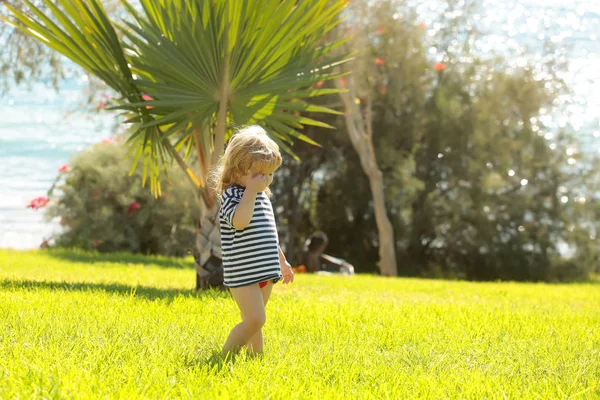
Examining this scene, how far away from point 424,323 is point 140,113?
340 centimetres

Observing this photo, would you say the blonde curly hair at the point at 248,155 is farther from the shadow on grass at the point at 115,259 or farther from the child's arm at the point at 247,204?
the shadow on grass at the point at 115,259

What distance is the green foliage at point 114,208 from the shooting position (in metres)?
14.3

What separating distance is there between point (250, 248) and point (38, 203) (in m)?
11.9

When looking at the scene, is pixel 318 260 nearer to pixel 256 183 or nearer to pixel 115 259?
pixel 115 259

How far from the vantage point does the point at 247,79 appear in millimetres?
6703

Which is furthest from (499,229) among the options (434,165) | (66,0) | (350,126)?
(66,0)

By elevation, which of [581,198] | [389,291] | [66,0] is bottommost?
[389,291]

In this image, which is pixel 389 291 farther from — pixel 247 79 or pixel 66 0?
pixel 66 0

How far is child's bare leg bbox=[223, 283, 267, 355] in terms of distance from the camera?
355cm

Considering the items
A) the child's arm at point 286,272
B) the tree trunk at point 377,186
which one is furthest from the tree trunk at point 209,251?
the tree trunk at point 377,186

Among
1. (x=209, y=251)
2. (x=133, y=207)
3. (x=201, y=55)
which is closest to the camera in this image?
(x=201, y=55)

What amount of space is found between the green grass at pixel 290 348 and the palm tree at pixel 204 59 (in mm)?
1538

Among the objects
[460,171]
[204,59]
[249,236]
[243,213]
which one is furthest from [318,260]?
[243,213]

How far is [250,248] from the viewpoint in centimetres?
364
